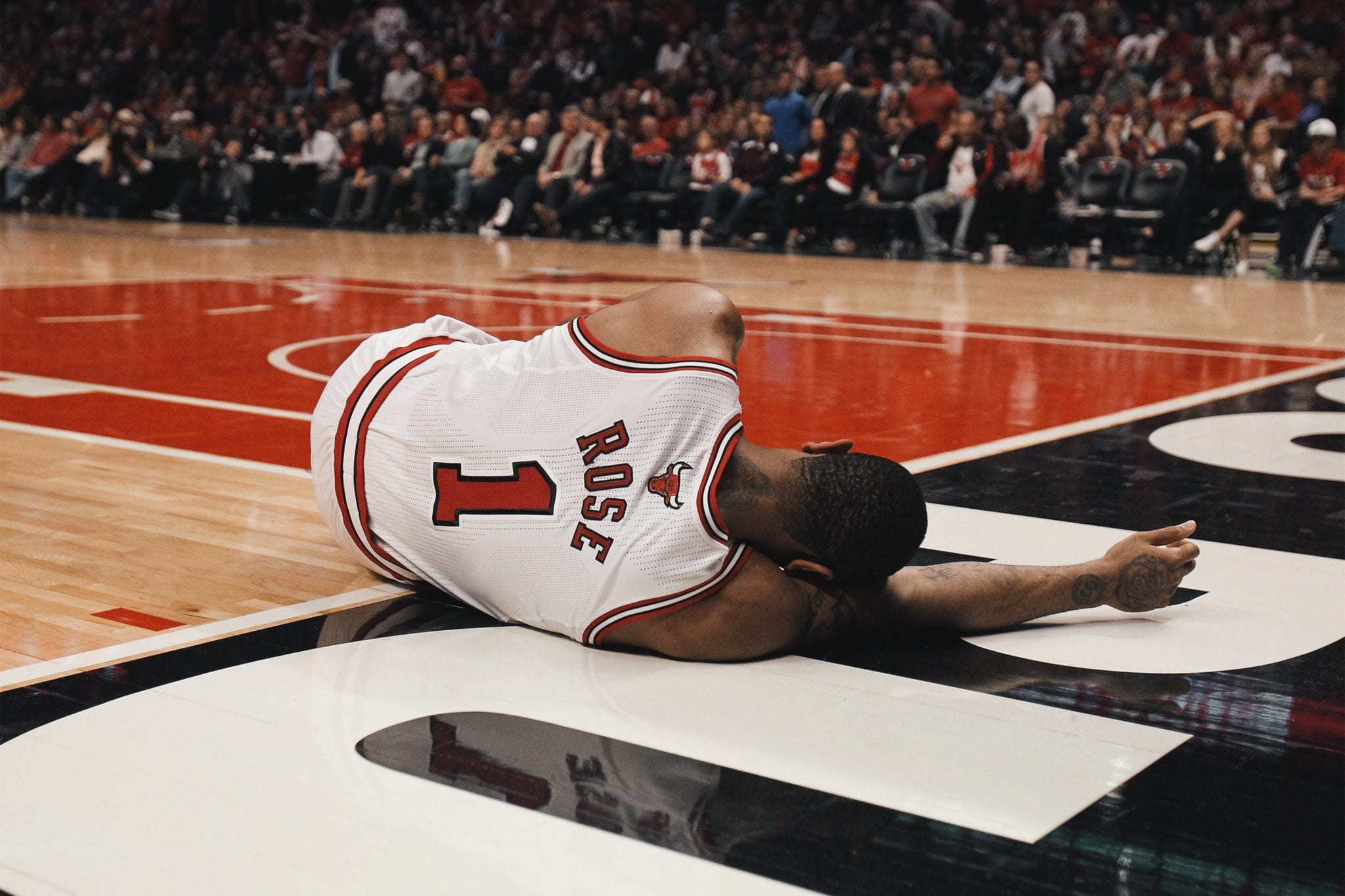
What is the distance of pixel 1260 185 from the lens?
12.3 m

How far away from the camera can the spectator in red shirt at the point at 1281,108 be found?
13.3m

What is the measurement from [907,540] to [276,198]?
17.7 metres

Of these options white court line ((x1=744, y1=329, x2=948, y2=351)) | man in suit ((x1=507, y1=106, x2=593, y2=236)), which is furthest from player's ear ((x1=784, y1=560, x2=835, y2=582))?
Result: man in suit ((x1=507, y1=106, x2=593, y2=236))

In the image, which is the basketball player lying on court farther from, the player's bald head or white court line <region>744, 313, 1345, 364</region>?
white court line <region>744, 313, 1345, 364</region>

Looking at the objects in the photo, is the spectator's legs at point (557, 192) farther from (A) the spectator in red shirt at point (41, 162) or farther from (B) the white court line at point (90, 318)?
(B) the white court line at point (90, 318)

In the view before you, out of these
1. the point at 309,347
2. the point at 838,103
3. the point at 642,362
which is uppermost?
the point at 838,103

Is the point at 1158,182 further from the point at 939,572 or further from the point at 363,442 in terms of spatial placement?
the point at 363,442

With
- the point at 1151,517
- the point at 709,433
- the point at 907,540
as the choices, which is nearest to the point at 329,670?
the point at 709,433

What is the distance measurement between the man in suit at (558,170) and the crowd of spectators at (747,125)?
30 millimetres

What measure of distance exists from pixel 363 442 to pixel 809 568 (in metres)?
0.89

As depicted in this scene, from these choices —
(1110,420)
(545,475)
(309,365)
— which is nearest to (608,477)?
(545,475)

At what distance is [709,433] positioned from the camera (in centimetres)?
252

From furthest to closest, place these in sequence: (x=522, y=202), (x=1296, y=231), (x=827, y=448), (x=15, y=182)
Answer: (x=15, y=182)
(x=522, y=202)
(x=1296, y=231)
(x=827, y=448)

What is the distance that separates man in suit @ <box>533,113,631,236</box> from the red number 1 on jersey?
13475 millimetres
